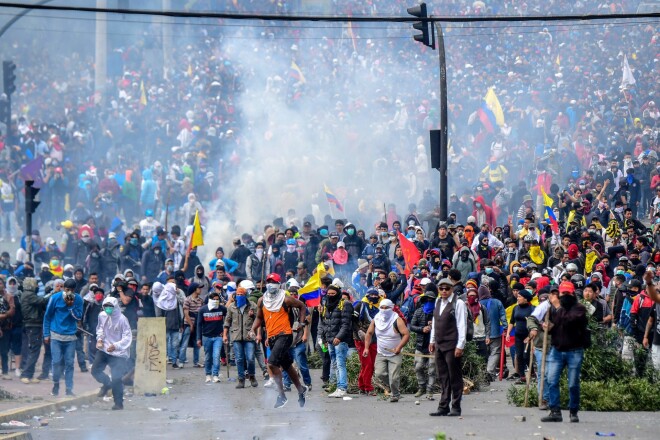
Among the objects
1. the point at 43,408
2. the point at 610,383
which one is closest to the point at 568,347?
the point at 610,383

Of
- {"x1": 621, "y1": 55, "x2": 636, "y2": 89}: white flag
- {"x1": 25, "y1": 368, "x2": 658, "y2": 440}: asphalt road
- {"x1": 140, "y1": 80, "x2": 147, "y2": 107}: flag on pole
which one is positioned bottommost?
{"x1": 25, "y1": 368, "x2": 658, "y2": 440}: asphalt road

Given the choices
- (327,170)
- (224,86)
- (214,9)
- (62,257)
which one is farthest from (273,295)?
(214,9)

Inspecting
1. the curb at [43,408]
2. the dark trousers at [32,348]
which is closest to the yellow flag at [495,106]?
the dark trousers at [32,348]

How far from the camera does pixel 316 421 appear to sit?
14047 mm

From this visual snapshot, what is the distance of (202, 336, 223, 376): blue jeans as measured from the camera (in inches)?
742

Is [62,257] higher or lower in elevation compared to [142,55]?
lower

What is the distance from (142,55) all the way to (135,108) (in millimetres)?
9216

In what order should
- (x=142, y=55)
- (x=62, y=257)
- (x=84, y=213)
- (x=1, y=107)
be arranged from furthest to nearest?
(x=142, y=55) → (x=1, y=107) → (x=84, y=213) → (x=62, y=257)

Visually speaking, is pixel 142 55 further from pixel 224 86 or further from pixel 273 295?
pixel 273 295

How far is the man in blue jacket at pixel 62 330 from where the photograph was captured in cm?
1727

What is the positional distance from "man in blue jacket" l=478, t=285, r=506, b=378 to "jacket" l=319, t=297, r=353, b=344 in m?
1.94

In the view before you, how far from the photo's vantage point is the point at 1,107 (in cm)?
3281

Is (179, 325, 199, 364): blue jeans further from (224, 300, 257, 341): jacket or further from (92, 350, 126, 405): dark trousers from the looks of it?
(92, 350, 126, 405): dark trousers

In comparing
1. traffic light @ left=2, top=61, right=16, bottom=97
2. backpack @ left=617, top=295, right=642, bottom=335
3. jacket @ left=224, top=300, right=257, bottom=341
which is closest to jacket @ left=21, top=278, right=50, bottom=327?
jacket @ left=224, top=300, right=257, bottom=341
